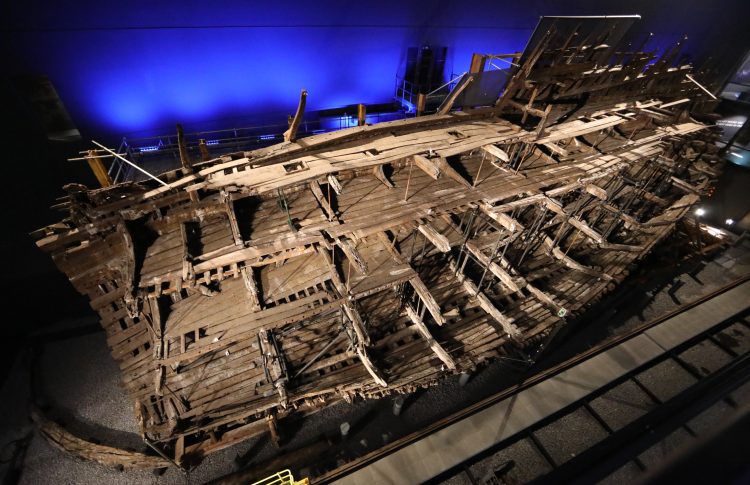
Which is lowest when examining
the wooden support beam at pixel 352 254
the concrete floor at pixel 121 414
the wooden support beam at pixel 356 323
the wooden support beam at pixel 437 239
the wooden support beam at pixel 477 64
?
the concrete floor at pixel 121 414

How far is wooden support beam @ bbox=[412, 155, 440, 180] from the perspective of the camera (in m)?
8.38

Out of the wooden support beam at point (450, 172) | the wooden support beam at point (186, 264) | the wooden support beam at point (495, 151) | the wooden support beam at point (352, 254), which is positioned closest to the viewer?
the wooden support beam at point (186, 264)

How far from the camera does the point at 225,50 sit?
37.2 ft

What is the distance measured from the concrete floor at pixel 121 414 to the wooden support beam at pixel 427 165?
764 centimetres

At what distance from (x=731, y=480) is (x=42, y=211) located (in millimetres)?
15968

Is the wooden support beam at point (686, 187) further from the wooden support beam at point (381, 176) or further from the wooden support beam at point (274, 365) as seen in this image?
the wooden support beam at point (274, 365)

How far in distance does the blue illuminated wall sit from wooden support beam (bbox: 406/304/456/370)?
978cm

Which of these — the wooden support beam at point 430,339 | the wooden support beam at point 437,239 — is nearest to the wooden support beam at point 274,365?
the wooden support beam at point 430,339

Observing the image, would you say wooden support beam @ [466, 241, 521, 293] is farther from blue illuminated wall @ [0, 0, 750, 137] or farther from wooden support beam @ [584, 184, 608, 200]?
blue illuminated wall @ [0, 0, 750, 137]

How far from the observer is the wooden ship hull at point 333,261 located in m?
6.88

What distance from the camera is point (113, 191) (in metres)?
6.45

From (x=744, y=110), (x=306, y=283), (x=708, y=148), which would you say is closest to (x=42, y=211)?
(x=306, y=283)

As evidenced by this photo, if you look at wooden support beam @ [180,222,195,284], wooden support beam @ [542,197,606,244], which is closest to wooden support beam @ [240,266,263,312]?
wooden support beam @ [180,222,195,284]

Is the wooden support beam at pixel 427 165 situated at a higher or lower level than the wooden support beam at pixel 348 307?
higher
